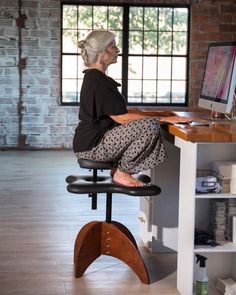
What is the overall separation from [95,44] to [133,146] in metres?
0.72

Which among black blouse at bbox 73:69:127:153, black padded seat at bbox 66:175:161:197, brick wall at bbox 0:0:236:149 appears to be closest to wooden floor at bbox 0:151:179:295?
black padded seat at bbox 66:175:161:197

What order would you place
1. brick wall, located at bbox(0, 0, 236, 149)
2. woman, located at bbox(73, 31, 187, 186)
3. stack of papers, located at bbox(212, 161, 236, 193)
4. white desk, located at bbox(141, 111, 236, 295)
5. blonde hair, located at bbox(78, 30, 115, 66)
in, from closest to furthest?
white desk, located at bbox(141, 111, 236, 295)
stack of papers, located at bbox(212, 161, 236, 193)
woman, located at bbox(73, 31, 187, 186)
blonde hair, located at bbox(78, 30, 115, 66)
brick wall, located at bbox(0, 0, 236, 149)

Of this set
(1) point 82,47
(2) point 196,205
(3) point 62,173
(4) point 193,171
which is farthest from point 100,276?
(3) point 62,173

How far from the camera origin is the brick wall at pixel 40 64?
9812 mm

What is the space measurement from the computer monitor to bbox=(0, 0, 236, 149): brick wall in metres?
5.66

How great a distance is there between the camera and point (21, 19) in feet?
32.1

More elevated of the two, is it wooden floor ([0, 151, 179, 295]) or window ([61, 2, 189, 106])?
window ([61, 2, 189, 106])

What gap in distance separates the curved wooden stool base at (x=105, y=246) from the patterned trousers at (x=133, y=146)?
1.28ft

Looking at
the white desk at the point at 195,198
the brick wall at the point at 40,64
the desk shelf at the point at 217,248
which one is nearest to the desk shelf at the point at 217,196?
the white desk at the point at 195,198

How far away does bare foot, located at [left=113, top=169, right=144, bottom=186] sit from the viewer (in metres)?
3.95

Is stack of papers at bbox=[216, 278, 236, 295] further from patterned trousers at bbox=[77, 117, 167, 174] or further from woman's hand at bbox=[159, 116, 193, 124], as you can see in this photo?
woman's hand at bbox=[159, 116, 193, 124]

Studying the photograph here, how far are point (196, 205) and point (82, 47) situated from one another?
48.0 inches

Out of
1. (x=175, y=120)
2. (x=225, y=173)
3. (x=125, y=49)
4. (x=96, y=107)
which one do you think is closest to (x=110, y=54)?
(x=96, y=107)

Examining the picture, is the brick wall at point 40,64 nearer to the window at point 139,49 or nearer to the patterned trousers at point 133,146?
the window at point 139,49
